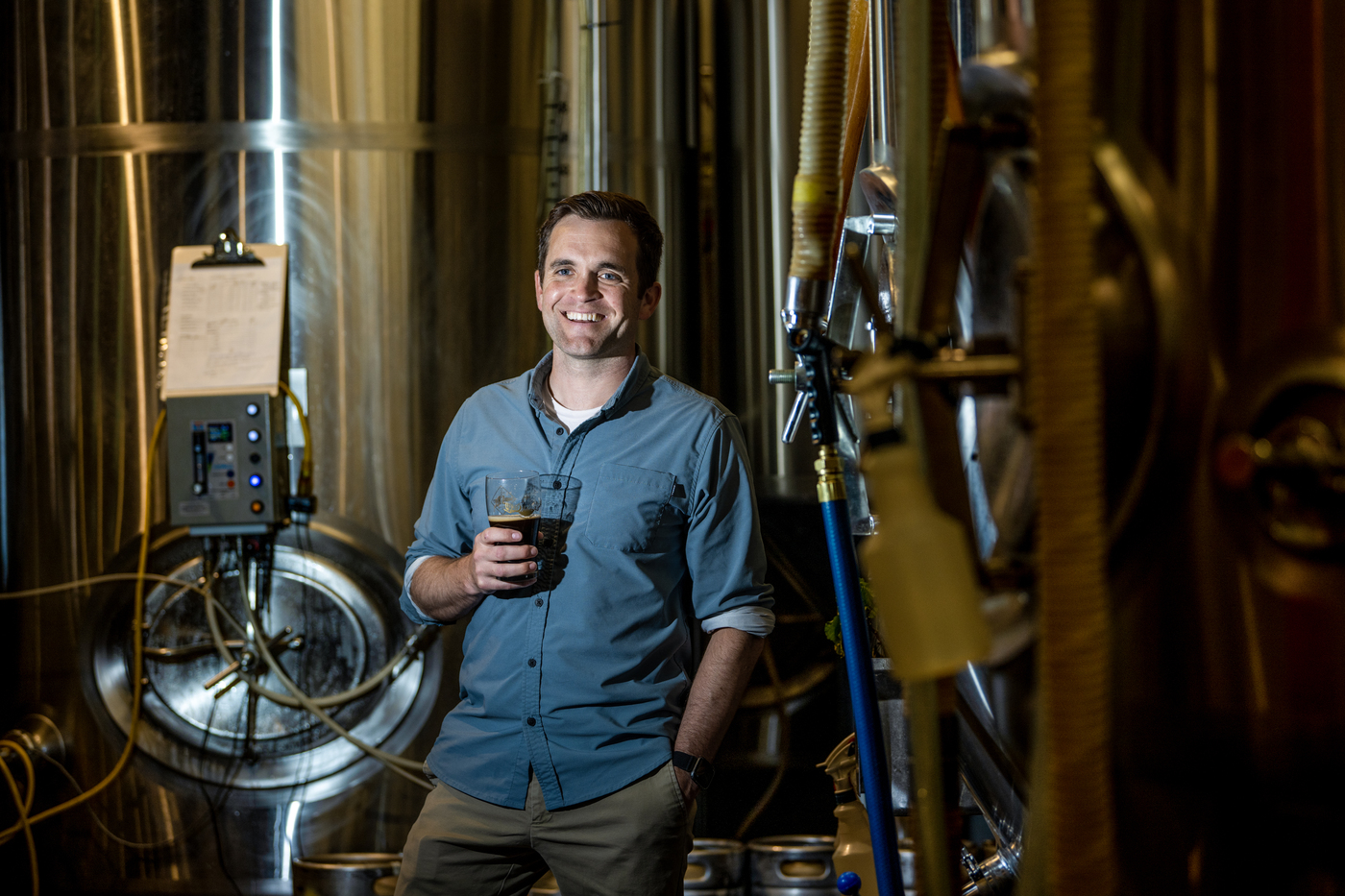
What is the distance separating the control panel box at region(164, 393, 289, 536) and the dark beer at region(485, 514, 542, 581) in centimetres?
120

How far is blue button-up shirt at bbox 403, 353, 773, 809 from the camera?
144 centimetres

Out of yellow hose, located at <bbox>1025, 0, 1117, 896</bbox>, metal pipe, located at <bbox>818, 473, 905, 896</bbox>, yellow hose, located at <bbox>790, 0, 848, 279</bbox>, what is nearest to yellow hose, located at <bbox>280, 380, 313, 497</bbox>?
metal pipe, located at <bbox>818, 473, 905, 896</bbox>

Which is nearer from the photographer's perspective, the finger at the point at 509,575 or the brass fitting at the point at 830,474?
the brass fitting at the point at 830,474

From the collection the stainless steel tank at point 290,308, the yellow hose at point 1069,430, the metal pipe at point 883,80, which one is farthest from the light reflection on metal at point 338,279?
the yellow hose at point 1069,430

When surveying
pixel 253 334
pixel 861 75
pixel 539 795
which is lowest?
pixel 539 795

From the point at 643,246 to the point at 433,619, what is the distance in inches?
30.2

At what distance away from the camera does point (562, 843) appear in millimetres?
1434

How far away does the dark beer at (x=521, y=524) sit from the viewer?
139 centimetres

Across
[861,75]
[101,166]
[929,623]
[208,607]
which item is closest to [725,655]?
[861,75]

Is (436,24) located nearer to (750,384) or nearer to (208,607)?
(750,384)

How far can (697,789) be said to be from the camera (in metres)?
1.44

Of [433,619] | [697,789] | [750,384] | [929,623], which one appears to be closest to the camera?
[929,623]

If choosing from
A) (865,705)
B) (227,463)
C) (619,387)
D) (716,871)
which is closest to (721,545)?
(619,387)

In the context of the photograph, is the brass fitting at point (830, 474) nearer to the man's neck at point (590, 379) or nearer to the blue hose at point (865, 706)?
the blue hose at point (865, 706)
